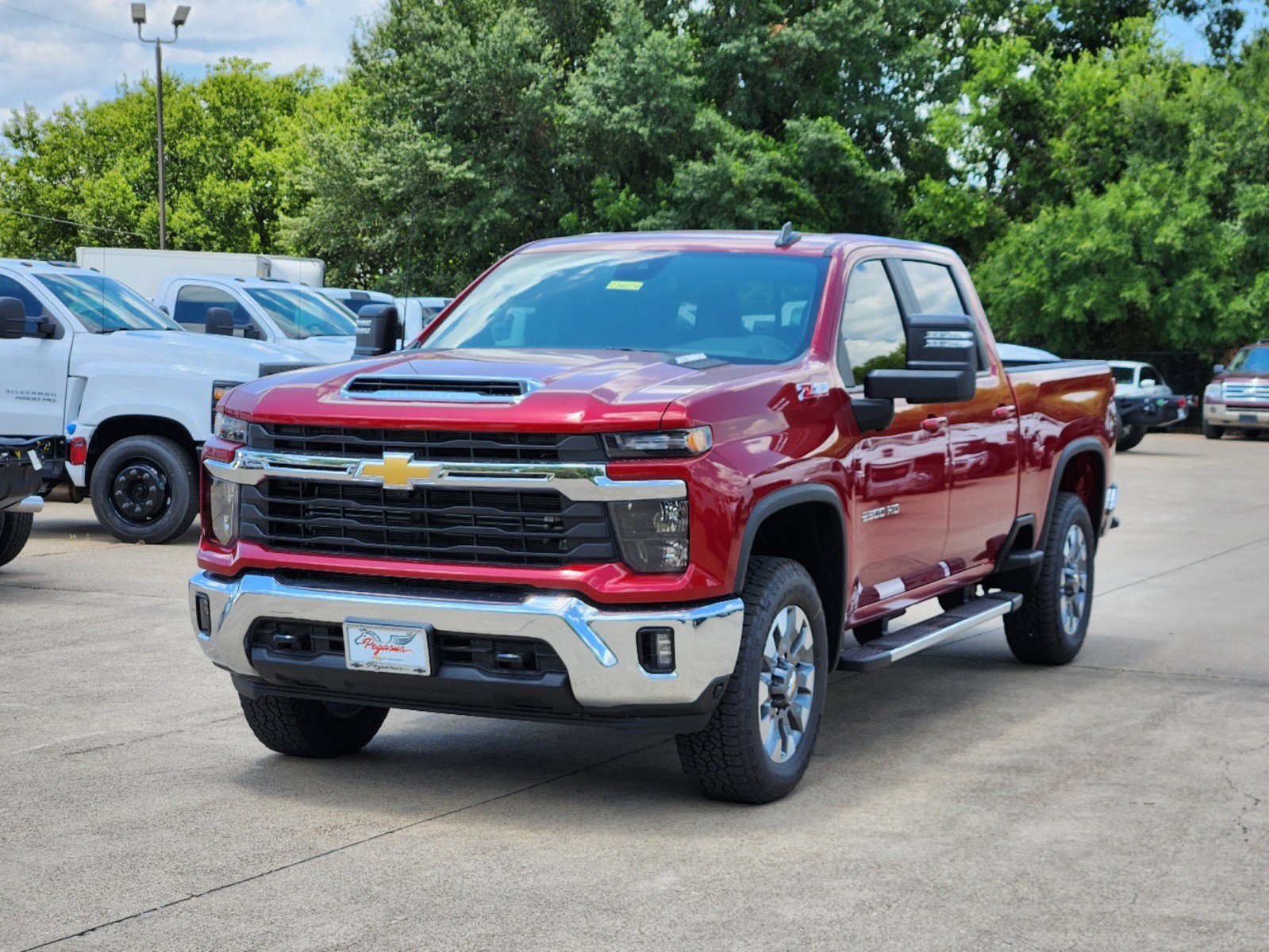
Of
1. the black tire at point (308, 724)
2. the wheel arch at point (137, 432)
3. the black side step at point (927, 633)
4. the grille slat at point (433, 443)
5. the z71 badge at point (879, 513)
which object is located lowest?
the black tire at point (308, 724)

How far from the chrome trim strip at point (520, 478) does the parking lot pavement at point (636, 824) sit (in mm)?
1073

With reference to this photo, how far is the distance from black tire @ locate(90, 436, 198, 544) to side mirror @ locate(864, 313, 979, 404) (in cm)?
828

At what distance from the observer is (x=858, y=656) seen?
21.3 feet

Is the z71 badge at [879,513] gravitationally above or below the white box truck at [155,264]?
below

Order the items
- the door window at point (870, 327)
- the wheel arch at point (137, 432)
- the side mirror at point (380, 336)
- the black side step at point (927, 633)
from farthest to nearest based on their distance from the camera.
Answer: the wheel arch at point (137, 432) → the side mirror at point (380, 336) → the door window at point (870, 327) → the black side step at point (927, 633)

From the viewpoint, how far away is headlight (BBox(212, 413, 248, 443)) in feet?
19.6

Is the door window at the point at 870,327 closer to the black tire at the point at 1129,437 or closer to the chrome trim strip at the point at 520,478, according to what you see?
the chrome trim strip at the point at 520,478

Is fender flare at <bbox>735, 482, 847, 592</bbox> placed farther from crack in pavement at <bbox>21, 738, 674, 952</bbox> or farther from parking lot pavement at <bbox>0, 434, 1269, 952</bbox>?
crack in pavement at <bbox>21, 738, 674, 952</bbox>

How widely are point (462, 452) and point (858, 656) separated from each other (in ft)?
6.03

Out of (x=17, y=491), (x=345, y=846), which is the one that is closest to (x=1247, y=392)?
(x=17, y=491)

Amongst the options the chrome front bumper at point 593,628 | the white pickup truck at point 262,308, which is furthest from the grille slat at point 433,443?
the white pickup truck at point 262,308

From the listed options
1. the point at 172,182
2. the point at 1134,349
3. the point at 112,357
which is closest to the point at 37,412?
the point at 112,357

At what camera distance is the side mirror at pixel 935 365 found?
6.35 meters

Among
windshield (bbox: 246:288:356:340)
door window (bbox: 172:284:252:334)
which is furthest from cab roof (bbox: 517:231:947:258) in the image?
door window (bbox: 172:284:252:334)
